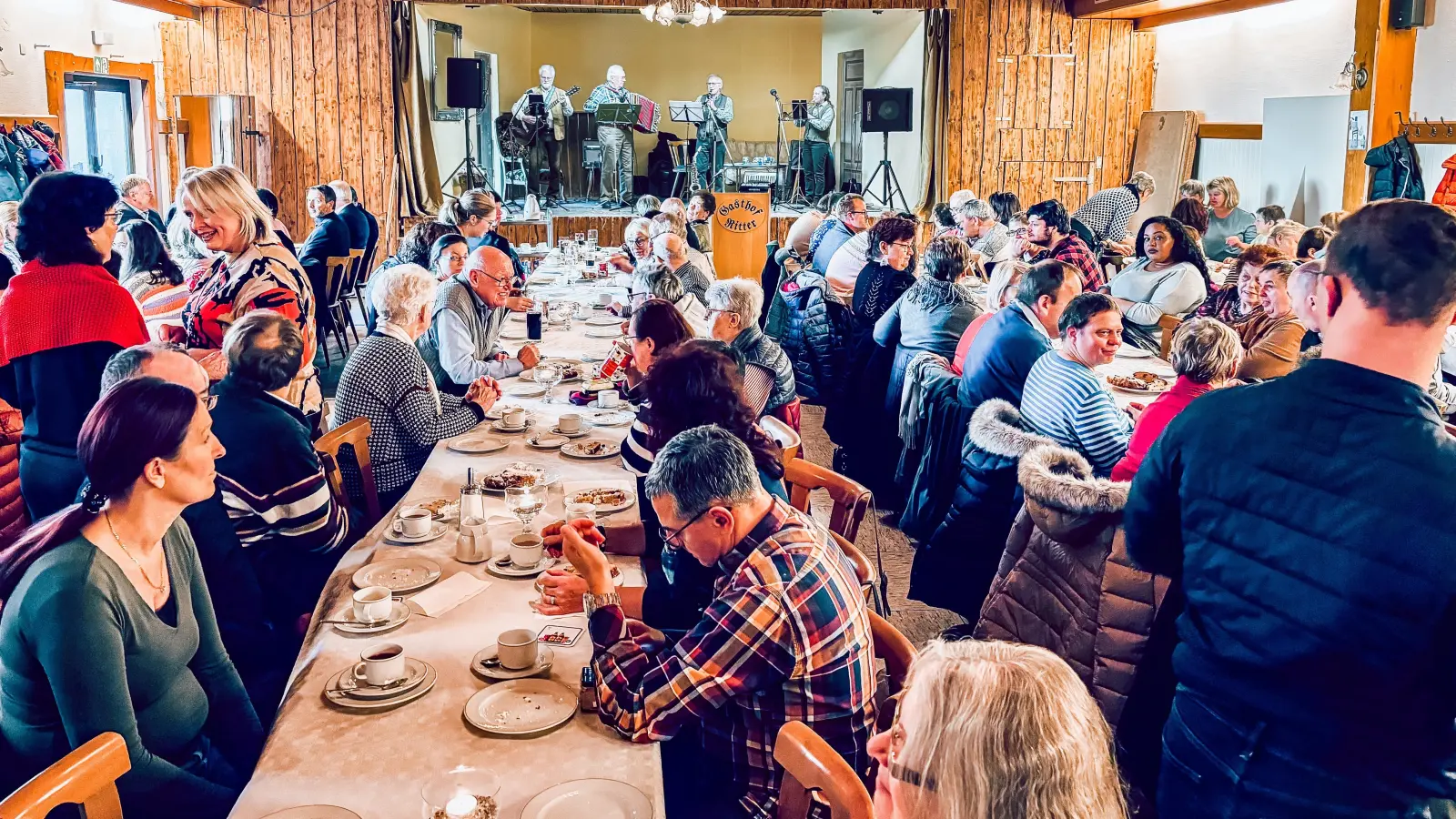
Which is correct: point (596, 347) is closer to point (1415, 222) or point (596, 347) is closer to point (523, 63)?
point (1415, 222)

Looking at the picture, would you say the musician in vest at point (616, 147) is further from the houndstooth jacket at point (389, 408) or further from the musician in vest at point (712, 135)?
the houndstooth jacket at point (389, 408)

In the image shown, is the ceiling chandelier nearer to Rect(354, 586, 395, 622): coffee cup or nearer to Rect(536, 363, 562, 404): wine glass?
Rect(536, 363, 562, 404): wine glass

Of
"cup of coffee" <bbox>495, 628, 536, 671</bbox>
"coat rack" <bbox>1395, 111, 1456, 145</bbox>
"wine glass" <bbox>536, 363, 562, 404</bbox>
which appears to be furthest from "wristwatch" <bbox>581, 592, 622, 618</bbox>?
"coat rack" <bbox>1395, 111, 1456, 145</bbox>

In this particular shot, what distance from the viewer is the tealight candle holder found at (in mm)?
1763

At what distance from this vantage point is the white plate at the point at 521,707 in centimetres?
205

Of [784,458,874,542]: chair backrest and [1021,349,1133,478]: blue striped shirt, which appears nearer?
[784,458,874,542]: chair backrest

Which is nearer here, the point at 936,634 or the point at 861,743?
the point at 861,743

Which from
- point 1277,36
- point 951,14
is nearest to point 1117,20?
point 951,14

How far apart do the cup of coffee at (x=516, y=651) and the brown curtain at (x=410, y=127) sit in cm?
1119

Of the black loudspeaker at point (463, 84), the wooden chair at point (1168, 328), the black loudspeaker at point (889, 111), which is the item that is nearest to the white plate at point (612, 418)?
the wooden chair at point (1168, 328)

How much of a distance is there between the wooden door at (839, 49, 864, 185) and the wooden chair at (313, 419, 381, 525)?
43.8 ft

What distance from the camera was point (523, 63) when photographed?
17.6m

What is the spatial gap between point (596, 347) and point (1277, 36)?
764cm

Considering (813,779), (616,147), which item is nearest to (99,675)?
(813,779)
